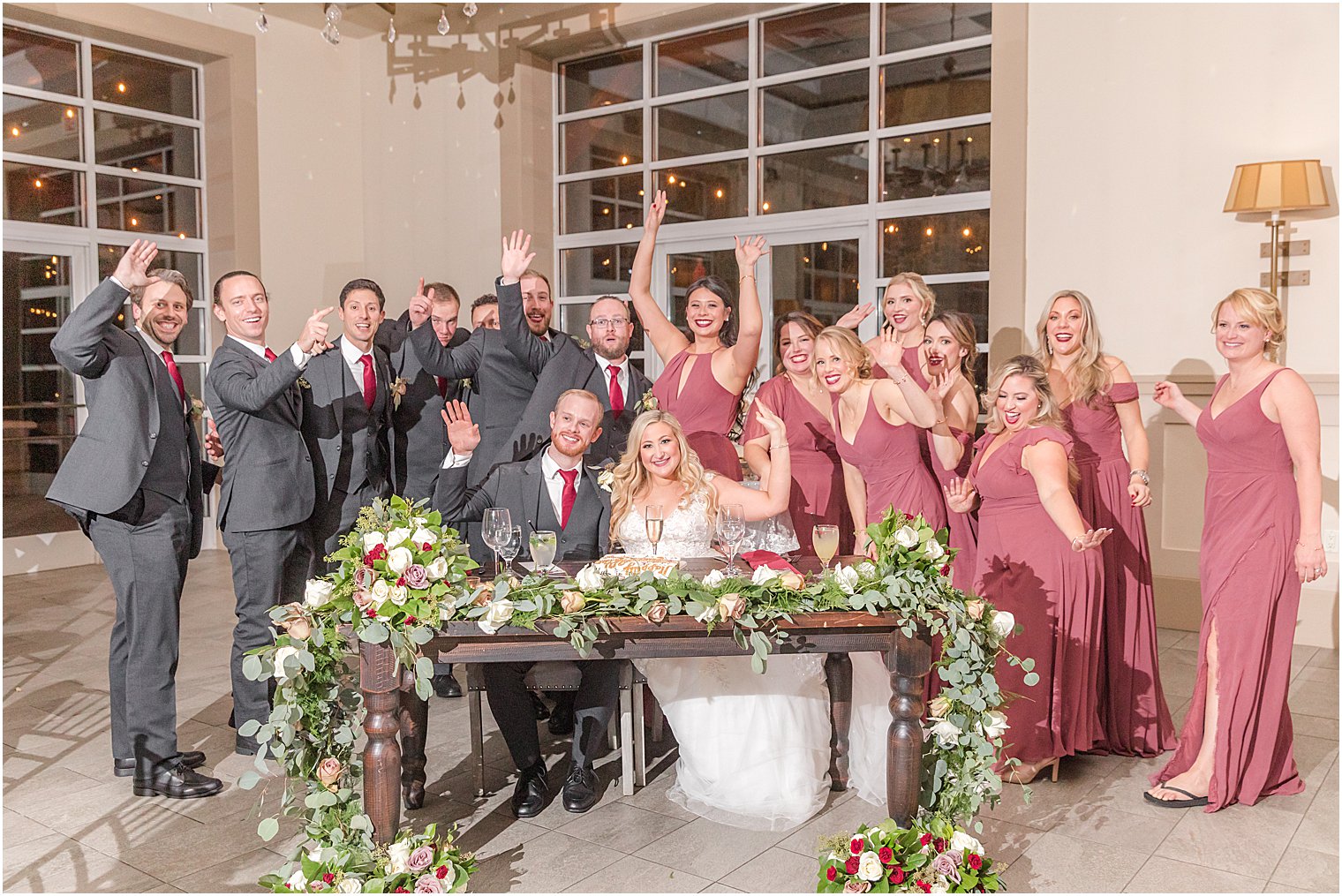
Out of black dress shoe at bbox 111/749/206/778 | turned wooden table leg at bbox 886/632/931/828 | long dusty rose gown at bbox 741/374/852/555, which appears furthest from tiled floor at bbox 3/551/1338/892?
long dusty rose gown at bbox 741/374/852/555

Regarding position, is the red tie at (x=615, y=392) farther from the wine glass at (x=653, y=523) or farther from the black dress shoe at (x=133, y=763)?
the black dress shoe at (x=133, y=763)

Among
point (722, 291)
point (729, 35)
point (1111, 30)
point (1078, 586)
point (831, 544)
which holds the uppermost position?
point (729, 35)

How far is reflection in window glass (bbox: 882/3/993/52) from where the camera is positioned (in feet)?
21.5

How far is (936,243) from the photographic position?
22.4 ft

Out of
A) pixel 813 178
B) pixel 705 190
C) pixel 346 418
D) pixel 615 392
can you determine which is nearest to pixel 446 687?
pixel 346 418

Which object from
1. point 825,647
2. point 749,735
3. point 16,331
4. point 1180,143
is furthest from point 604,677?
point 16,331

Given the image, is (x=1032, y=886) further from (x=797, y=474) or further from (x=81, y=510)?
(x=81, y=510)

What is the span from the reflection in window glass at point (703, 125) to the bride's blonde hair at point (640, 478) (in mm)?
4639

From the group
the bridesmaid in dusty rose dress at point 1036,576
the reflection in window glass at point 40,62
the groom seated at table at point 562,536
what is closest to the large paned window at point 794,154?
the bridesmaid in dusty rose dress at point 1036,576

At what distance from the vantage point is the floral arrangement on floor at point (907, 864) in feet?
8.36

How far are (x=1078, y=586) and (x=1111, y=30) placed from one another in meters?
3.63

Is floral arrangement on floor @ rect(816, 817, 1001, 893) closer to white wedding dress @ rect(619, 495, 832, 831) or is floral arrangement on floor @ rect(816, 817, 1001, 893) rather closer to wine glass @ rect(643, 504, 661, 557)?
white wedding dress @ rect(619, 495, 832, 831)

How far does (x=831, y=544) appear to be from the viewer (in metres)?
2.85

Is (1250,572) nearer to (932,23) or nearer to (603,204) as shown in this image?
(932,23)
